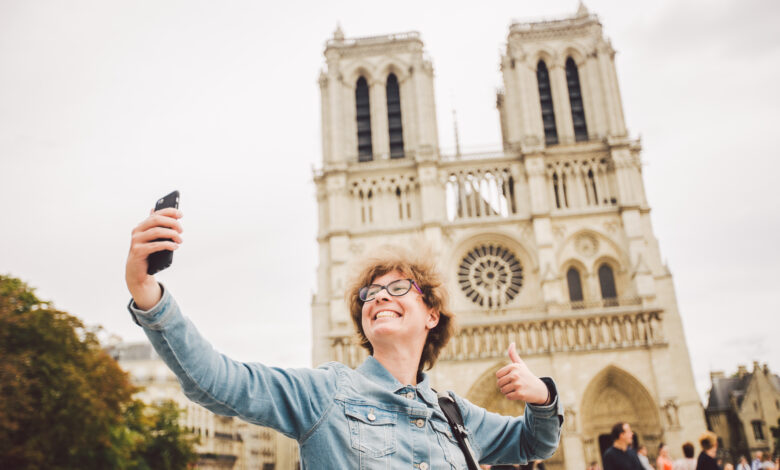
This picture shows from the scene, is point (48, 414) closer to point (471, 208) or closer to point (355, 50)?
point (471, 208)

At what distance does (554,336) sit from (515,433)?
2369 centimetres

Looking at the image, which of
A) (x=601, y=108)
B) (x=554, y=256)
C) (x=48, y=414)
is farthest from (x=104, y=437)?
(x=601, y=108)

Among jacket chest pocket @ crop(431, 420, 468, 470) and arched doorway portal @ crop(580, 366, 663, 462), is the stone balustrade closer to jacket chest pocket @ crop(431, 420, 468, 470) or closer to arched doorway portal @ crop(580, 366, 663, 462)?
arched doorway portal @ crop(580, 366, 663, 462)

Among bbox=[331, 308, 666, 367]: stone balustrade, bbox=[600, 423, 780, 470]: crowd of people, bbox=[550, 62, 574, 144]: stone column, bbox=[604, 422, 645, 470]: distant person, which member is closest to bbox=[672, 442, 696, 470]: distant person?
bbox=[600, 423, 780, 470]: crowd of people

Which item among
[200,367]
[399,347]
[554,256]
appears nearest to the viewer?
[200,367]

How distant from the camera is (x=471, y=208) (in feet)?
96.1

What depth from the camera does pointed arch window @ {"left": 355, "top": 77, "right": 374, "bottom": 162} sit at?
3008cm

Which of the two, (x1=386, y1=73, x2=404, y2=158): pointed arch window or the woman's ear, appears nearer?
the woman's ear

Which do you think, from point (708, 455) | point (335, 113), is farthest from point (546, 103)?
point (708, 455)

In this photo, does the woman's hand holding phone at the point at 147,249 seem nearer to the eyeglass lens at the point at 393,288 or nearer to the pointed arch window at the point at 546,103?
the eyeglass lens at the point at 393,288

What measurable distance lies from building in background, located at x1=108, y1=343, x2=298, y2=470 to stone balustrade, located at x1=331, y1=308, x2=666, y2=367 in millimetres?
16532

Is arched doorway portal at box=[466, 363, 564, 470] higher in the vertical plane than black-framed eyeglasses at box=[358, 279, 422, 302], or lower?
higher

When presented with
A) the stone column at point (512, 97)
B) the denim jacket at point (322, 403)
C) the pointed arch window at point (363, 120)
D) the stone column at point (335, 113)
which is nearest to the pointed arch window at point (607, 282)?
the stone column at point (512, 97)

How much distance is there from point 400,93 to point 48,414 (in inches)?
824
